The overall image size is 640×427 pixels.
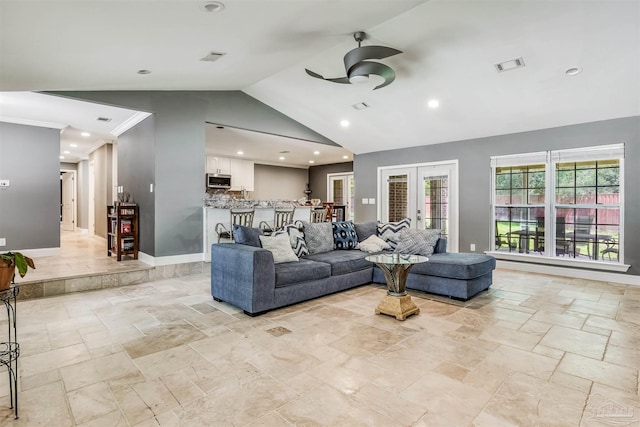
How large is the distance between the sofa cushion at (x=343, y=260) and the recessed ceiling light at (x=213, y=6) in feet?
9.22

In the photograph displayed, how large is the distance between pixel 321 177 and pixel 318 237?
724 cm

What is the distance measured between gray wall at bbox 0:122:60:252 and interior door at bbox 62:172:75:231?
5242 millimetres

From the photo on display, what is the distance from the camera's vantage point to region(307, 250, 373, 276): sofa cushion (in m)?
4.16

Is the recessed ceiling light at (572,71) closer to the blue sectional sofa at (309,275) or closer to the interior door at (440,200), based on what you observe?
the blue sectional sofa at (309,275)

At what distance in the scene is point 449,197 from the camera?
670 cm

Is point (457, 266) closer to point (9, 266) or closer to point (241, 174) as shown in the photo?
point (9, 266)

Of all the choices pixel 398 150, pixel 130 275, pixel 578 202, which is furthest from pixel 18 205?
pixel 578 202

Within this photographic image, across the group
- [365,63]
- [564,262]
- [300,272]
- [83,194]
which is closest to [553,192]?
[564,262]

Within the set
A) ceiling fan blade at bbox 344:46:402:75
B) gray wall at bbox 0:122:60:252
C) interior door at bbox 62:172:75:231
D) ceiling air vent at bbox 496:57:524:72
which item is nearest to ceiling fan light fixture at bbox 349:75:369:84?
ceiling fan blade at bbox 344:46:402:75

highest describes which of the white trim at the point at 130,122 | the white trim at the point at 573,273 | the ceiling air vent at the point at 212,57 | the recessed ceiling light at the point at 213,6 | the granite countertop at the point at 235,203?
the ceiling air vent at the point at 212,57

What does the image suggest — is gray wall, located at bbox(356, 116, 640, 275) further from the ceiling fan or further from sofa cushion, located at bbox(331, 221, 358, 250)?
the ceiling fan

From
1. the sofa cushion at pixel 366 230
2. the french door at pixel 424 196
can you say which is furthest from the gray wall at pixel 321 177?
the sofa cushion at pixel 366 230

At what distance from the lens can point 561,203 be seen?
5.44 m

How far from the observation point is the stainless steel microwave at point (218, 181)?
9.11 m
